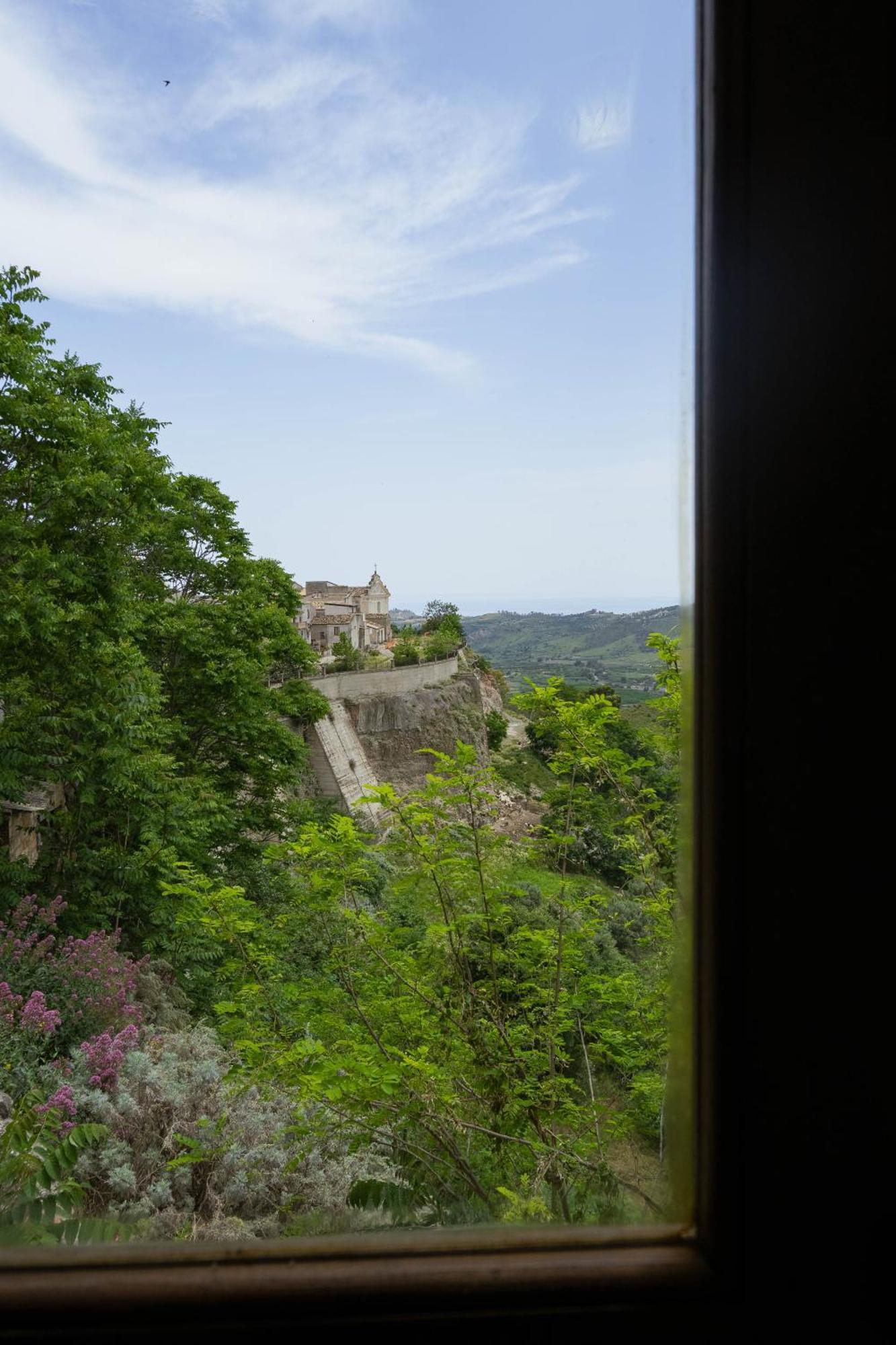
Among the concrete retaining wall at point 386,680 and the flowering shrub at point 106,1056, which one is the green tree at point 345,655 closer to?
the concrete retaining wall at point 386,680

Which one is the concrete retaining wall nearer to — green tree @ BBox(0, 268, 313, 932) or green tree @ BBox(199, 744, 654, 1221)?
green tree @ BBox(0, 268, 313, 932)

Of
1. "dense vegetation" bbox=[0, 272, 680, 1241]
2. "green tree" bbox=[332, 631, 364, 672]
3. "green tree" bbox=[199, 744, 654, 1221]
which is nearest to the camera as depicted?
"dense vegetation" bbox=[0, 272, 680, 1241]

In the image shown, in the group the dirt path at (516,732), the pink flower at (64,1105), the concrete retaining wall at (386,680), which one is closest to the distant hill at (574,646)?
the dirt path at (516,732)

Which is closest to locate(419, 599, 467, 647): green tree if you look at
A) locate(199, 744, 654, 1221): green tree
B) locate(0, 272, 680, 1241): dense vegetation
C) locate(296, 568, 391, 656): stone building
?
locate(0, 272, 680, 1241): dense vegetation

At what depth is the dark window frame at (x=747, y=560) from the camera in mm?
553

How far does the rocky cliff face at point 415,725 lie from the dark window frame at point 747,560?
1583 millimetres

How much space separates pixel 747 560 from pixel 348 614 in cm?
316

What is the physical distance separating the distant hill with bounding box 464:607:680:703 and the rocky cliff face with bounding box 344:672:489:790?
322 mm

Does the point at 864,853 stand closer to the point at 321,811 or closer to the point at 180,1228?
the point at 180,1228

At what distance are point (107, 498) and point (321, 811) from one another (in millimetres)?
2260

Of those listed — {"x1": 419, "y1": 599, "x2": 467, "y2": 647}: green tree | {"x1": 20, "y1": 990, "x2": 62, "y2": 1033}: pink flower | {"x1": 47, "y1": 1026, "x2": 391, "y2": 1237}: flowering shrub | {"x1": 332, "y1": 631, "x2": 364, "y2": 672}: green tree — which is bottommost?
{"x1": 20, "y1": 990, "x2": 62, "y2": 1033}: pink flower

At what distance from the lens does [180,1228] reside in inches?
46.2

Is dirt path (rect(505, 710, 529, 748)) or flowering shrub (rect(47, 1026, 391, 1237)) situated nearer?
flowering shrub (rect(47, 1026, 391, 1237))

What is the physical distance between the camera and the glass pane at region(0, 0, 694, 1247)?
90 cm
